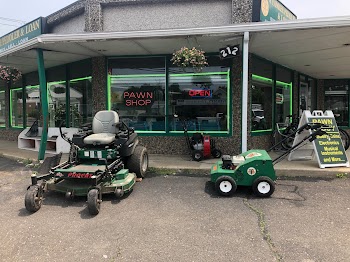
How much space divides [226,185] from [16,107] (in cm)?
1148

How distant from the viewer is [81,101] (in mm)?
9742

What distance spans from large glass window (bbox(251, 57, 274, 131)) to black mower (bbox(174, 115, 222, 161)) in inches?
54.5

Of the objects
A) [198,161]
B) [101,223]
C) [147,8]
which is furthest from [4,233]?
[147,8]

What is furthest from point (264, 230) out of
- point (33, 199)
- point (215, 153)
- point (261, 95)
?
point (261, 95)

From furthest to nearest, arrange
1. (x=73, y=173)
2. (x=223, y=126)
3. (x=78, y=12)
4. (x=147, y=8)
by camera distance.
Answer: (x=78, y=12) → (x=147, y=8) → (x=223, y=126) → (x=73, y=173)

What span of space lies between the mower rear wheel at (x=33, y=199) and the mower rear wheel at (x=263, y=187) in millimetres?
3312

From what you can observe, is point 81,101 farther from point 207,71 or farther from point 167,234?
point 167,234

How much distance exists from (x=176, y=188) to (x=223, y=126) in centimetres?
324

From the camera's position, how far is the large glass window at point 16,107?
12.9 meters

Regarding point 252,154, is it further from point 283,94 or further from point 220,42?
point 283,94

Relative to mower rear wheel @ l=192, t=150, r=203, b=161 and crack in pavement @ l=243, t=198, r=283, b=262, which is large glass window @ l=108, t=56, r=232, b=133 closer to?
mower rear wheel @ l=192, t=150, r=203, b=161

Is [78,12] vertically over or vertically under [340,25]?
over

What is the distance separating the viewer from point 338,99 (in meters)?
13.5

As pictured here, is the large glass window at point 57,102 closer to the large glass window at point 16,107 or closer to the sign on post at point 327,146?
the large glass window at point 16,107
